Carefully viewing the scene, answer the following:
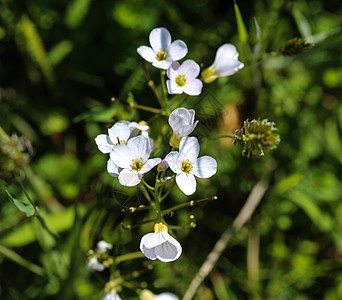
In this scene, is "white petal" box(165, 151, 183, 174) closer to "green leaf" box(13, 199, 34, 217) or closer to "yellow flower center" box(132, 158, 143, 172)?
"yellow flower center" box(132, 158, 143, 172)

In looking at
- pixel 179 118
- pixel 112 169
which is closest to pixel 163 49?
pixel 179 118

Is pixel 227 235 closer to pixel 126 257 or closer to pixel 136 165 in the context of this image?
pixel 126 257

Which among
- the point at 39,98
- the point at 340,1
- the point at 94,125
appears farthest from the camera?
the point at 340,1

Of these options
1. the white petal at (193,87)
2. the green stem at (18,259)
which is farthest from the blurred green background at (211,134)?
the white petal at (193,87)

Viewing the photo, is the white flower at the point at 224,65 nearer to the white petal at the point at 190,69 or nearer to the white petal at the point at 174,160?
the white petal at the point at 190,69

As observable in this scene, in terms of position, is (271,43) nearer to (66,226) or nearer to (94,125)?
(94,125)

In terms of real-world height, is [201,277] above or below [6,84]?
below

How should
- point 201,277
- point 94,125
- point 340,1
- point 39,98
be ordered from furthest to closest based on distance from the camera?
point 340,1
point 39,98
point 94,125
point 201,277

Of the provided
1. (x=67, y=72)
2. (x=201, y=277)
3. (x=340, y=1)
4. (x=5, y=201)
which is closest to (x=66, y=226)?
(x=5, y=201)
